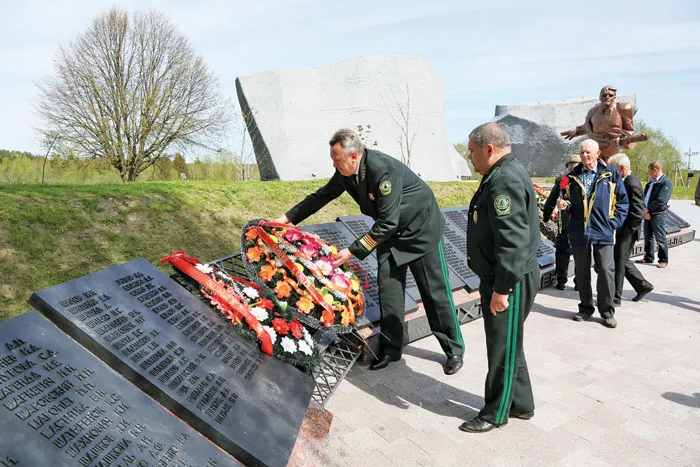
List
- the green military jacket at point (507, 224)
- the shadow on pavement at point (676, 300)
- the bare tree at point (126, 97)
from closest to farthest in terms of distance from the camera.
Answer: the green military jacket at point (507, 224)
the shadow on pavement at point (676, 300)
the bare tree at point (126, 97)

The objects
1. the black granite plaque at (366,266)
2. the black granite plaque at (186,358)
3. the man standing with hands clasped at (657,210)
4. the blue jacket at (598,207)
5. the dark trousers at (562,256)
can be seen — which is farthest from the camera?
the man standing with hands clasped at (657,210)

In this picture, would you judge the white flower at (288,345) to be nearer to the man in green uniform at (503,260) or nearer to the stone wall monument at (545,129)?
the man in green uniform at (503,260)

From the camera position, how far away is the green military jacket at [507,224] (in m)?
2.75

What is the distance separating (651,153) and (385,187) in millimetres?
47011

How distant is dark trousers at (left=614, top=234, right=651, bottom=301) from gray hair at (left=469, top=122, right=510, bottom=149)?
3.73 meters

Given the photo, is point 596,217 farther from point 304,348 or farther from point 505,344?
point 304,348

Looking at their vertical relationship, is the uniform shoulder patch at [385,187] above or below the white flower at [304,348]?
above

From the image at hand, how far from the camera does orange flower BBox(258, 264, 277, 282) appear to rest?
3531mm

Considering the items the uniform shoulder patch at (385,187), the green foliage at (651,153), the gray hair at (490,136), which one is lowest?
the green foliage at (651,153)

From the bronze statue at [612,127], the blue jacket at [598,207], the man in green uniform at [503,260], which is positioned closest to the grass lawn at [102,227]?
the man in green uniform at [503,260]

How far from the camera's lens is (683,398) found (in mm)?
3492

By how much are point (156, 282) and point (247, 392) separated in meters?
0.85

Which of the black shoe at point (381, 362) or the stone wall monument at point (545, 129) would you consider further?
the stone wall monument at point (545, 129)

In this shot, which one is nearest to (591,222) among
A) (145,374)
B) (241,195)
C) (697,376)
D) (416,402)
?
(697,376)
